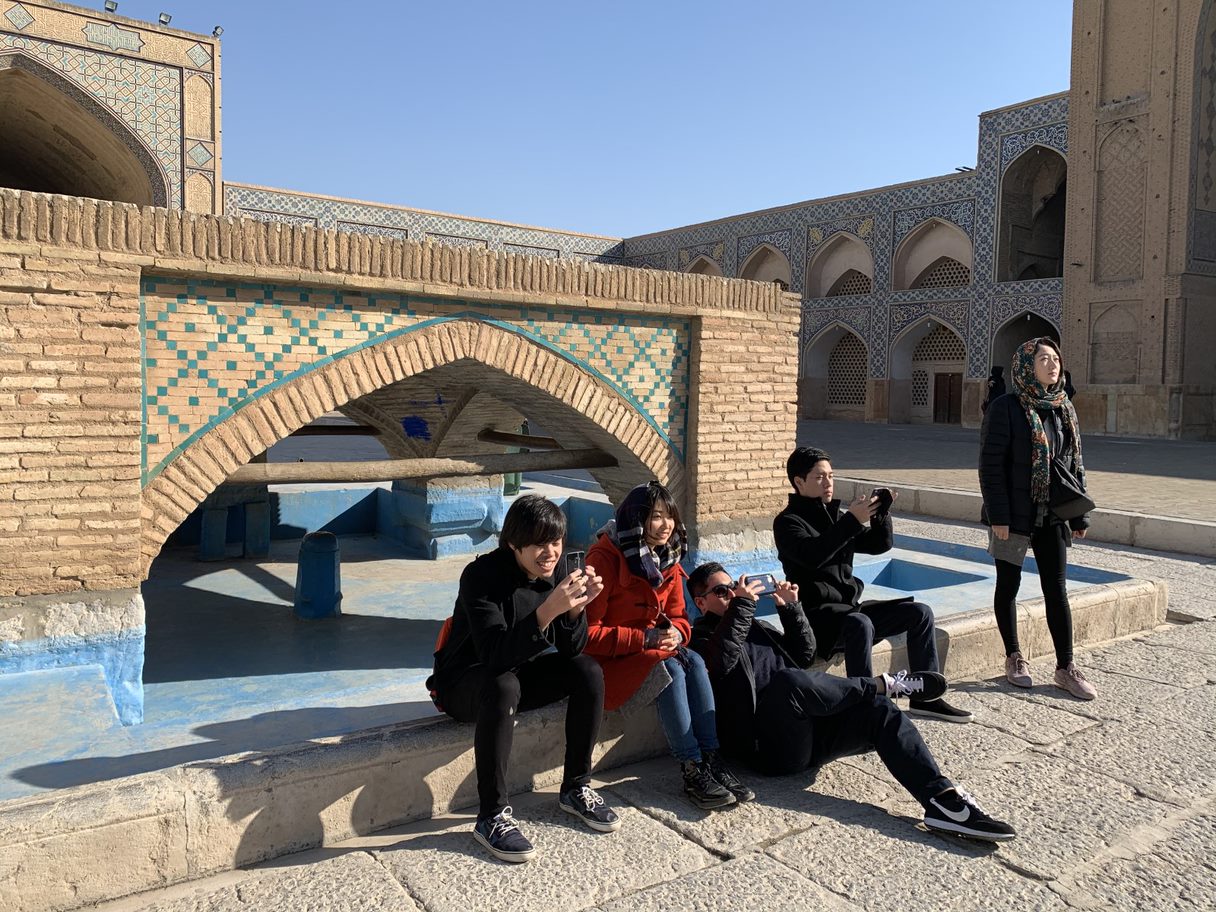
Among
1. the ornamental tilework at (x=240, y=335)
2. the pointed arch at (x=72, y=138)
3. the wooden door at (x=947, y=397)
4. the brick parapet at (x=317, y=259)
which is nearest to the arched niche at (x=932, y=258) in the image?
the wooden door at (x=947, y=397)

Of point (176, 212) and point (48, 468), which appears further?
point (176, 212)

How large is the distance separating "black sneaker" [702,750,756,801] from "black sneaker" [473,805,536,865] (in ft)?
1.62

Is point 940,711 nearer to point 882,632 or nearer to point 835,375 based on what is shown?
point 882,632

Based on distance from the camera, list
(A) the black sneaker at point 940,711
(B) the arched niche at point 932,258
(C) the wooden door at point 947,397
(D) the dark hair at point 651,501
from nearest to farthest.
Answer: (D) the dark hair at point 651,501 → (A) the black sneaker at point 940,711 → (B) the arched niche at point 932,258 → (C) the wooden door at point 947,397

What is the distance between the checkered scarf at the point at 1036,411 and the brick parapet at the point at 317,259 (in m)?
2.20

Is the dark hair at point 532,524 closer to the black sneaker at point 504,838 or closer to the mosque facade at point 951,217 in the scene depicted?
the black sneaker at point 504,838

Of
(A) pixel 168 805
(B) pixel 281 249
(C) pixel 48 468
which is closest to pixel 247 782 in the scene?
(A) pixel 168 805

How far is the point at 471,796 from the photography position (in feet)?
7.16

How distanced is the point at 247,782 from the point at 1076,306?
1769cm

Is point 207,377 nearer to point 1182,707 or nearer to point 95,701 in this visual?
point 95,701

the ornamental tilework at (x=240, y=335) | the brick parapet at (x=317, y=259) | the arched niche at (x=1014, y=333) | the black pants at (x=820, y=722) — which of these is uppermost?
the arched niche at (x=1014, y=333)

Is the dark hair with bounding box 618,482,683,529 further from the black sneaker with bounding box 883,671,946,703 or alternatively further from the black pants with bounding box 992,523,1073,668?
the black pants with bounding box 992,523,1073,668

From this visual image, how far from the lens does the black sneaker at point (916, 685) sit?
2.44 meters

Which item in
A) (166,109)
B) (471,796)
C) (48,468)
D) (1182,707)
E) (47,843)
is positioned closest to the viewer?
(47,843)
